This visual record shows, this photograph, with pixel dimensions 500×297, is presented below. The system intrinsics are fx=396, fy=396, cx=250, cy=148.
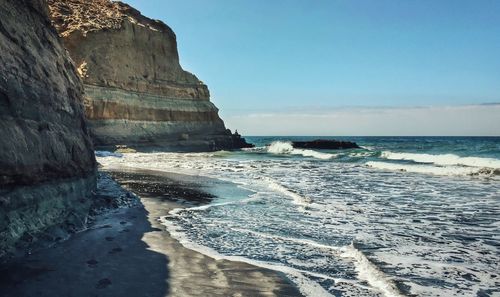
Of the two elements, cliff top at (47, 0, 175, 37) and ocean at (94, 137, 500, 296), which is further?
cliff top at (47, 0, 175, 37)

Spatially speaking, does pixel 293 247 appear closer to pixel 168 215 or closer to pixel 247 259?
pixel 247 259

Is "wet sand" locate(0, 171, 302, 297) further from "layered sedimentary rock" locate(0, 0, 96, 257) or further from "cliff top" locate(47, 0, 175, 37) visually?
"cliff top" locate(47, 0, 175, 37)

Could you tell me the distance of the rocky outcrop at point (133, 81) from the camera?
115 feet

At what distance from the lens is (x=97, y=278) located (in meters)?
3.91

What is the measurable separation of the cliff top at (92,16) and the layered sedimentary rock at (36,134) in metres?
32.5

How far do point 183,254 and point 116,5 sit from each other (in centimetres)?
4500

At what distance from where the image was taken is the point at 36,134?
4.92m

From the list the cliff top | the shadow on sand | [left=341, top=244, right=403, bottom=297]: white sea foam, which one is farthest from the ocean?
the cliff top

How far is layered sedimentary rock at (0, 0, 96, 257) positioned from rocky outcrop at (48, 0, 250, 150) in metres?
27.5

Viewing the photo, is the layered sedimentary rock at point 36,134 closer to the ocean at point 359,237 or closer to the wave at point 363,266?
the ocean at point 359,237

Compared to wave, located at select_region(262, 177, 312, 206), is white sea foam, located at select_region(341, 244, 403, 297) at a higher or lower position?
higher

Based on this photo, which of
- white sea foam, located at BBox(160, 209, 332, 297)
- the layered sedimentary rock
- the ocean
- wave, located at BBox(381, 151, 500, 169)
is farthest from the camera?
wave, located at BBox(381, 151, 500, 169)

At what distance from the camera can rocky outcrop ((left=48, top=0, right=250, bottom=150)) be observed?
35031 millimetres

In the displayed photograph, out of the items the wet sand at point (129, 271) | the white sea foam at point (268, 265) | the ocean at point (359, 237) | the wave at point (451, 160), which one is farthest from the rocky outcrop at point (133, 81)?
the wet sand at point (129, 271)
